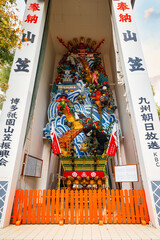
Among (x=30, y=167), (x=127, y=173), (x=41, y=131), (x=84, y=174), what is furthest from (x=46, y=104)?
(x=127, y=173)

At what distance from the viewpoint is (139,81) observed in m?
4.66

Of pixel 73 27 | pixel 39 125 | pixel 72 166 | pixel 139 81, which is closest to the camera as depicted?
pixel 139 81

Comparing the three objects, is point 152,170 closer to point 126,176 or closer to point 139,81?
point 126,176

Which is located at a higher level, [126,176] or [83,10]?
[83,10]

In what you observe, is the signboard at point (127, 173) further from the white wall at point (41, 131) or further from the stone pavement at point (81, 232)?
the white wall at point (41, 131)

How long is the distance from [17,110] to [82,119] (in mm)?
3421

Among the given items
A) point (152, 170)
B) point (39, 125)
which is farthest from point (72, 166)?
point (152, 170)

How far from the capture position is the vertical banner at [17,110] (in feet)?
12.3

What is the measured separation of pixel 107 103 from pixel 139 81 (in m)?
3.33

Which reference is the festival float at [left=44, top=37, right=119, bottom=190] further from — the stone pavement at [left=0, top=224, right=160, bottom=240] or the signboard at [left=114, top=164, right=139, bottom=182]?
the stone pavement at [left=0, top=224, right=160, bottom=240]

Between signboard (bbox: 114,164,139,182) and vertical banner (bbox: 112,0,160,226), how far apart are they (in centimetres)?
19

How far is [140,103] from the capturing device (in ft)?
14.5

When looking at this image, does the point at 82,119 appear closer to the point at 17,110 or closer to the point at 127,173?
the point at 17,110

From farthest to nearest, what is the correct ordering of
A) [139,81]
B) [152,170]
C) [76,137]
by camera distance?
1. [76,137]
2. [139,81]
3. [152,170]
